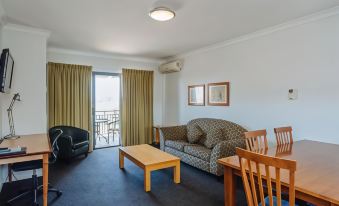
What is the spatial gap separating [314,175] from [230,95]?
8.91 feet

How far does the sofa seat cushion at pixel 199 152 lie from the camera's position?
3.45m

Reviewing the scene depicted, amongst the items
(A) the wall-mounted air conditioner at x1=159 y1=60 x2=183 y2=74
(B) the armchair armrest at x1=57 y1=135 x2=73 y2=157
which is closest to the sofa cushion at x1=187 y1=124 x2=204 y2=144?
(A) the wall-mounted air conditioner at x1=159 y1=60 x2=183 y2=74

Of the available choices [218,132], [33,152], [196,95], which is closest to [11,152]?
[33,152]

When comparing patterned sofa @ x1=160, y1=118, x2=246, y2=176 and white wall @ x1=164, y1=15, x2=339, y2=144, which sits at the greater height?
white wall @ x1=164, y1=15, x2=339, y2=144

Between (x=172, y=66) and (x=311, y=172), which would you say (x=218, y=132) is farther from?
(x=172, y=66)

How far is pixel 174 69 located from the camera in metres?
5.55

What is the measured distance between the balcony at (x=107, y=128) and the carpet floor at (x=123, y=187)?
1.84 metres

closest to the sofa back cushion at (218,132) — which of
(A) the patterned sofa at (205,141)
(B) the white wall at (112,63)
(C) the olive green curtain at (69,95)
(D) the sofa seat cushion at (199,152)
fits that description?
(A) the patterned sofa at (205,141)

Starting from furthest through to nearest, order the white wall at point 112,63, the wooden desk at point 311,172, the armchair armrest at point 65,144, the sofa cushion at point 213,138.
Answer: the white wall at point 112,63 → the armchair armrest at point 65,144 → the sofa cushion at point 213,138 → the wooden desk at point 311,172

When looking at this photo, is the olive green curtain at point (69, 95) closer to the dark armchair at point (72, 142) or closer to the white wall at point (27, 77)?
the dark armchair at point (72, 142)

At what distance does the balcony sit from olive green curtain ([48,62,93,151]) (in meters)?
0.64

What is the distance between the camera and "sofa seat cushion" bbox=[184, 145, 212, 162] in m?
3.45

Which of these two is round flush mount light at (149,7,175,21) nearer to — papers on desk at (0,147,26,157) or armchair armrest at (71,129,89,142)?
papers on desk at (0,147,26,157)

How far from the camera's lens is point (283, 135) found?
9.35ft
